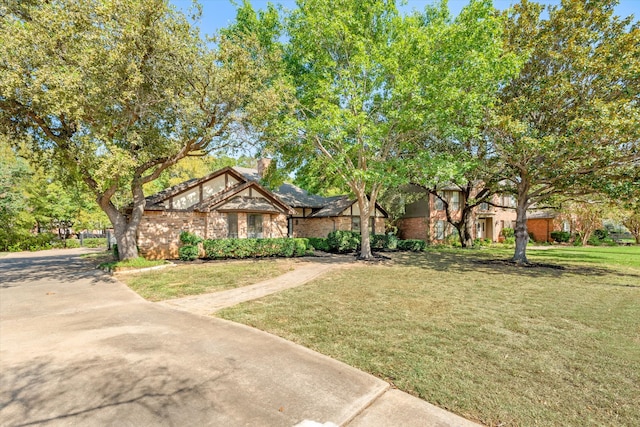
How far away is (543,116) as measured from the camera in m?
14.1

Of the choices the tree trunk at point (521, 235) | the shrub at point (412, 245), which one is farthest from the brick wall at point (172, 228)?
the tree trunk at point (521, 235)

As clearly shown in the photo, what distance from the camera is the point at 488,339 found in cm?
532

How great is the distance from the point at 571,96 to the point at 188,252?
1978 centimetres

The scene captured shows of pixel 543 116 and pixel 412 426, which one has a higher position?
pixel 543 116

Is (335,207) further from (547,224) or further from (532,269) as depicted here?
(547,224)

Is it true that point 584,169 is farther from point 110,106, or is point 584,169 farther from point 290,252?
point 110,106

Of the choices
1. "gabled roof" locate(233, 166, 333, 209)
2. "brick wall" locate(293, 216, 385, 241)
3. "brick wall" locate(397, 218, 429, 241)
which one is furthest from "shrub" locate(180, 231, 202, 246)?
"brick wall" locate(397, 218, 429, 241)

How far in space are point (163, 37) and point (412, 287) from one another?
12.5 meters

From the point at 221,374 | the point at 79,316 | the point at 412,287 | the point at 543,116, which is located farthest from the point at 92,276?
the point at 543,116

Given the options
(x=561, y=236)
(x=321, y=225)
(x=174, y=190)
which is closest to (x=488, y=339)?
(x=174, y=190)

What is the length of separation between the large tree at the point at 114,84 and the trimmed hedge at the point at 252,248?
5.21 meters

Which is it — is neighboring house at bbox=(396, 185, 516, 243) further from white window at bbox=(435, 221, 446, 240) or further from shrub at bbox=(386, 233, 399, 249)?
shrub at bbox=(386, 233, 399, 249)

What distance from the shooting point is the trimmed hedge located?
16828mm

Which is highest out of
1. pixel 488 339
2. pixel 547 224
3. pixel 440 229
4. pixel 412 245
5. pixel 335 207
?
pixel 335 207
